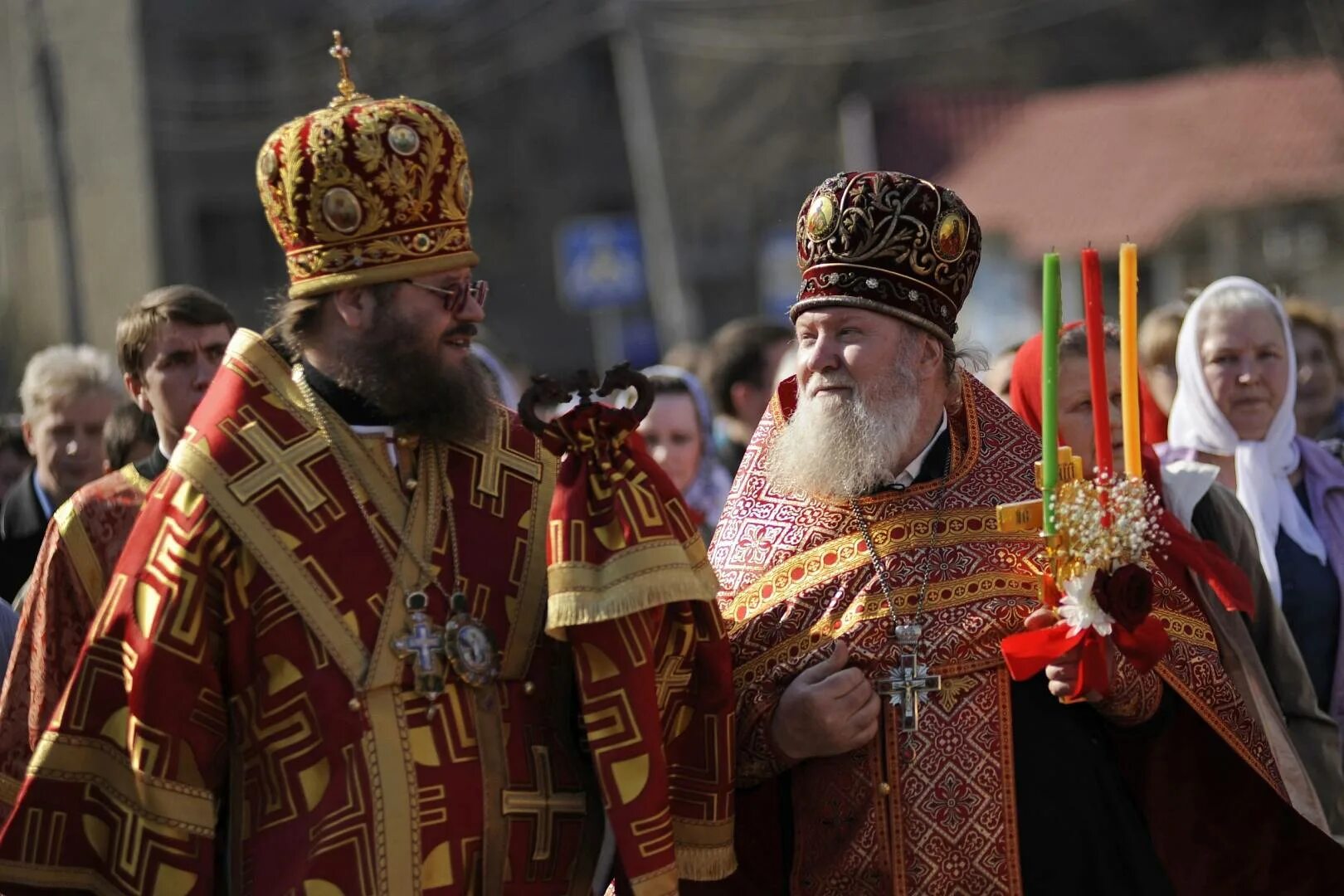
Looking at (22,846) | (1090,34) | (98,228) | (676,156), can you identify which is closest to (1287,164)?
(1090,34)

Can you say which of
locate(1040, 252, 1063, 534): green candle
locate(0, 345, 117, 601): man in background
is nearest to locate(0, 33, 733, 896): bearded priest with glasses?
locate(1040, 252, 1063, 534): green candle

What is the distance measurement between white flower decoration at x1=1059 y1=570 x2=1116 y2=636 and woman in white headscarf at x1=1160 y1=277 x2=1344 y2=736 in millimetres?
2123

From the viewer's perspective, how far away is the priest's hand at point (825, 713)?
180 inches

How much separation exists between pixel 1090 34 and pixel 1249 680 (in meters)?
36.8

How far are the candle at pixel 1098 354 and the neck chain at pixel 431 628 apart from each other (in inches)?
51.5

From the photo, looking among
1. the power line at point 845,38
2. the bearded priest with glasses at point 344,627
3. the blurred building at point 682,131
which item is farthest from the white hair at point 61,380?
the power line at point 845,38

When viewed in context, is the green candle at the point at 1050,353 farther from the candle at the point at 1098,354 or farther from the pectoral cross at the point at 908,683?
the pectoral cross at the point at 908,683

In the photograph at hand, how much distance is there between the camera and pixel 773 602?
192 inches

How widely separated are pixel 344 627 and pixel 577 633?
467mm

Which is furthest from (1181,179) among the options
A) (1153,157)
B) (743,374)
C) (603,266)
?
(743,374)

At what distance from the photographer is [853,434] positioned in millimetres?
4816

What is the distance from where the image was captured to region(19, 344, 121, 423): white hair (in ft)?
23.3

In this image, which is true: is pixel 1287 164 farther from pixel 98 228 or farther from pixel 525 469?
pixel 525 469

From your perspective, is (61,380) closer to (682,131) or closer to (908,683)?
(908,683)
